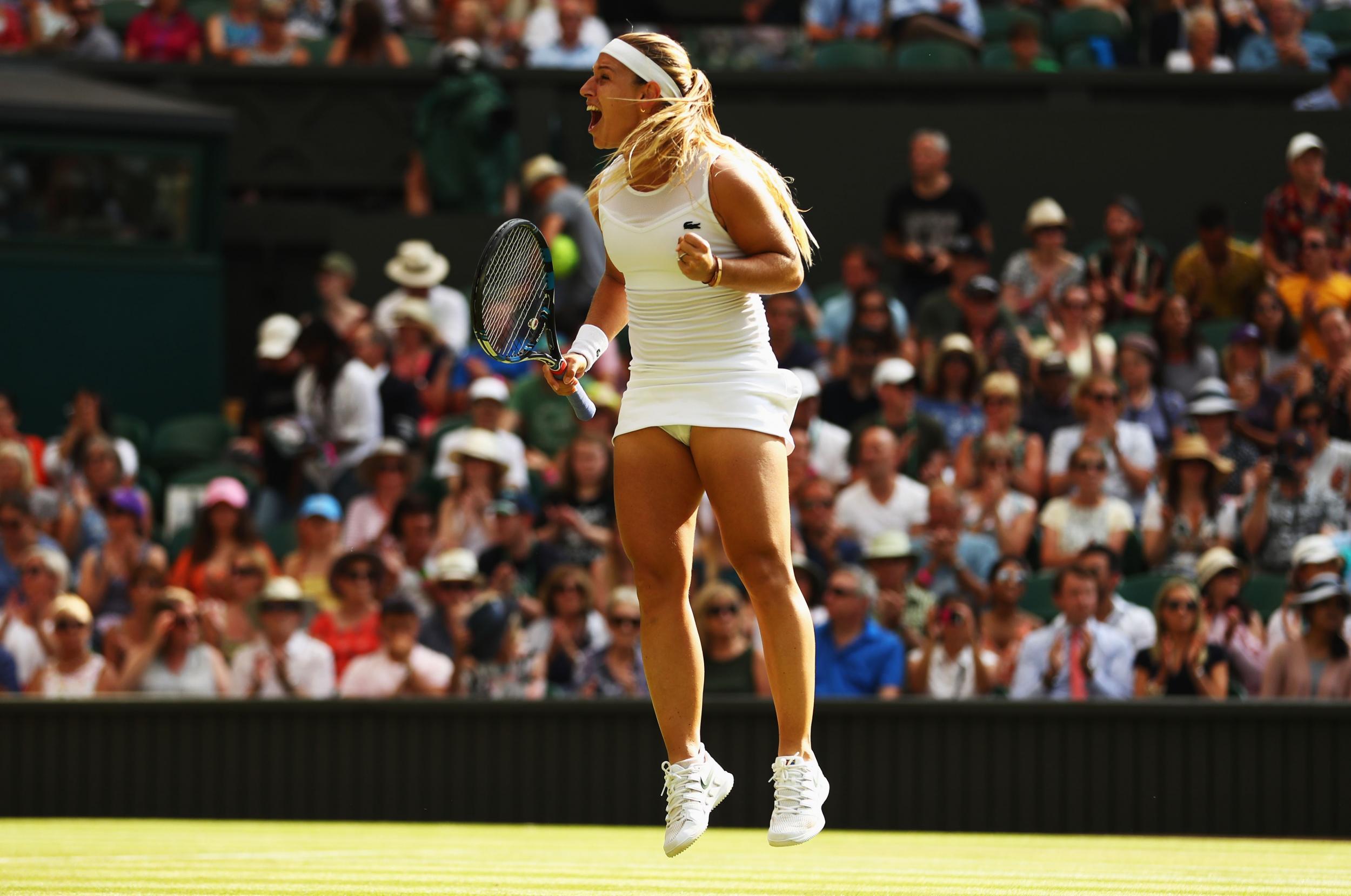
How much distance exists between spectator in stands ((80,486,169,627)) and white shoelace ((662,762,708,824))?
5242mm

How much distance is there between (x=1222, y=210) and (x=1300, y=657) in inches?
142

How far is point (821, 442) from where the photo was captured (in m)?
9.72

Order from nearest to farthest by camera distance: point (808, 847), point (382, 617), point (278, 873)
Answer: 1. point (278, 873)
2. point (808, 847)
3. point (382, 617)

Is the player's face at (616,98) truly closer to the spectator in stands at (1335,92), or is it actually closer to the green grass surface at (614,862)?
the green grass surface at (614,862)

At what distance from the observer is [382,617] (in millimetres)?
8492

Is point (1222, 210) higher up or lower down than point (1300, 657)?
higher up

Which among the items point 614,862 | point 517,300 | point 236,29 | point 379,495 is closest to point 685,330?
point 517,300

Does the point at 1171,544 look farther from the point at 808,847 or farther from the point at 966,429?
the point at 808,847

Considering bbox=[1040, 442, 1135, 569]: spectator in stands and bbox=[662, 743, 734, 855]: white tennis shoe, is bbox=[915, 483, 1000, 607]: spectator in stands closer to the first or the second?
bbox=[1040, 442, 1135, 569]: spectator in stands

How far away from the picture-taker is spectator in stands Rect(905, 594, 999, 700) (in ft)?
26.8

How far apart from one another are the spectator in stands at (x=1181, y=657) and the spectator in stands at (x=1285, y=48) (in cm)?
560

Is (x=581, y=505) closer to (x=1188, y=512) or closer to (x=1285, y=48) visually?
(x=1188, y=512)

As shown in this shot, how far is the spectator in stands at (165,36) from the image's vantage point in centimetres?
1334

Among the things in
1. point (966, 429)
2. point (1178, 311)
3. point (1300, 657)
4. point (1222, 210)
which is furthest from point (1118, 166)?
point (1300, 657)
